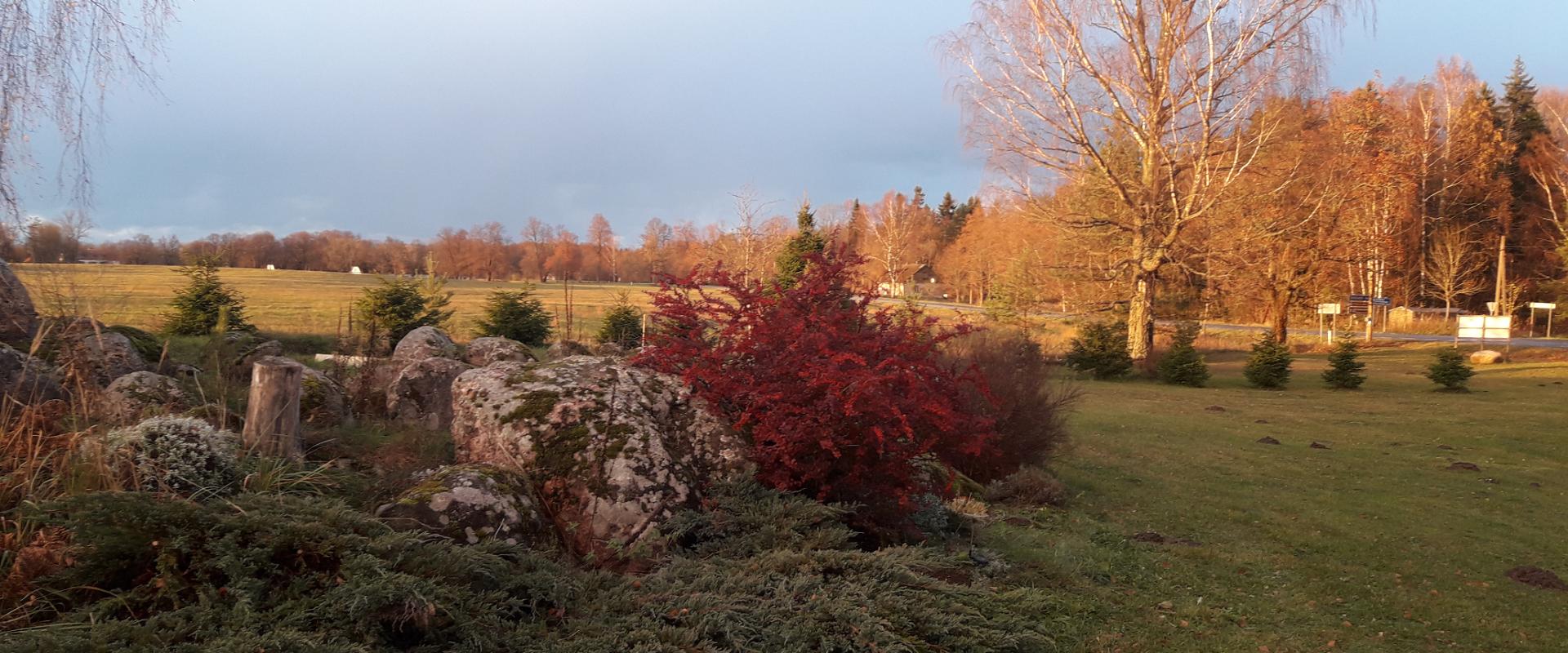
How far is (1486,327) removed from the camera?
26656mm

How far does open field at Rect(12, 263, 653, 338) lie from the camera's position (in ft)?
23.6

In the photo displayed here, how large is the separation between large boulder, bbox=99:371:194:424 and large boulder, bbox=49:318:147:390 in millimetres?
152

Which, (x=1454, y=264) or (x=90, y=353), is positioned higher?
(x=1454, y=264)

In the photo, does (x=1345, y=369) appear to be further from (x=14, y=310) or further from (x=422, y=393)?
(x=14, y=310)

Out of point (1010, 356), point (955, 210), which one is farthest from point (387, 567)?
point (955, 210)

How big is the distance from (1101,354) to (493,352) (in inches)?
708

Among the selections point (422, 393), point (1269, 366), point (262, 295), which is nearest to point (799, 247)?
point (1269, 366)

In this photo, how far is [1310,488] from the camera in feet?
32.2

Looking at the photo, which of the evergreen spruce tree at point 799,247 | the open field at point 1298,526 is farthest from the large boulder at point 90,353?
the evergreen spruce tree at point 799,247

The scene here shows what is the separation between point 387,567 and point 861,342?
3.22 meters

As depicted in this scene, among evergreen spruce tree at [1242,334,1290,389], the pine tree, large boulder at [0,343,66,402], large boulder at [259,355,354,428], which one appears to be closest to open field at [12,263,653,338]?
large boulder at [0,343,66,402]

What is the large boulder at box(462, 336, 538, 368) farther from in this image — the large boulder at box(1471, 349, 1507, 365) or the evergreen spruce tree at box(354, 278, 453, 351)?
the large boulder at box(1471, 349, 1507, 365)

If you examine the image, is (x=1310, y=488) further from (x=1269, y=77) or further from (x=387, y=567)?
(x=1269, y=77)

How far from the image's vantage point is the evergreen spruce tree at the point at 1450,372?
2002cm
